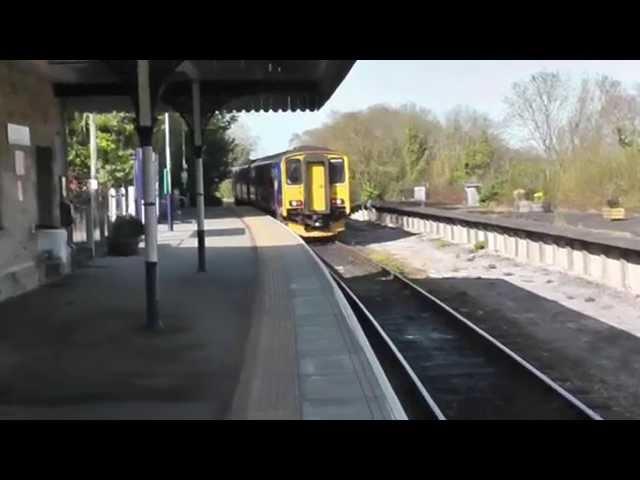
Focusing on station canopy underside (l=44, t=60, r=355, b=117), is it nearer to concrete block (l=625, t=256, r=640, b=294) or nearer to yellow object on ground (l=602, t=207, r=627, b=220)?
concrete block (l=625, t=256, r=640, b=294)

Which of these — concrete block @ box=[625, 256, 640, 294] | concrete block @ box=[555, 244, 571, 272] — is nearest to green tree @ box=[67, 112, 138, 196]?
concrete block @ box=[555, 244, 571, 272]

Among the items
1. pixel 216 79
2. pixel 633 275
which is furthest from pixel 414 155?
pixel 633 275

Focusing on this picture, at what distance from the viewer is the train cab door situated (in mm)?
31000

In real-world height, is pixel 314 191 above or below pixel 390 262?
above

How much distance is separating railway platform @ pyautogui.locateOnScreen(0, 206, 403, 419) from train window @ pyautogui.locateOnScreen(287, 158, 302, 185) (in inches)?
569

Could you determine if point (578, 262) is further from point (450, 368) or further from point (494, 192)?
point (494, 192)

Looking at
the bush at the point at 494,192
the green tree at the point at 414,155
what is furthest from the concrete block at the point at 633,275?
the green tree at the point at 414,155

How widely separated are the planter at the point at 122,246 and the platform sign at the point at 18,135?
18.7 feet

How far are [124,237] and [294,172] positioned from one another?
11.6 meters

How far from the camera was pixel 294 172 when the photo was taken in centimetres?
3105

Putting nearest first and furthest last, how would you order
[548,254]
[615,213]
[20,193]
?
1. [20,193]
2. [548,254]
3. [615,213]

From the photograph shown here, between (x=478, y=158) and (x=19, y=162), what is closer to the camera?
(x=19, y=162)
